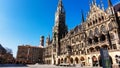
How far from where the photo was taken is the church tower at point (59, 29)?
2896 inches

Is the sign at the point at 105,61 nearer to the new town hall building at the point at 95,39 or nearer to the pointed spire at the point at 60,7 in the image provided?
the new town hall building at the point at 95,39

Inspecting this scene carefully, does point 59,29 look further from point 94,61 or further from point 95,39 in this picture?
point 94,61

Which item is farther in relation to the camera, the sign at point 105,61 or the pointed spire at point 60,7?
the pointed spire at point 60,7

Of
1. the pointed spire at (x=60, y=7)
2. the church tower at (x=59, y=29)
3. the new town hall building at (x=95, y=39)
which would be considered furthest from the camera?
the pointed spire at (x=60, y=7)

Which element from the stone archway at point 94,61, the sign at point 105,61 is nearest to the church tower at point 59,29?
the stone archway at point 94,61

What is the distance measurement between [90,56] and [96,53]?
320 centimetres

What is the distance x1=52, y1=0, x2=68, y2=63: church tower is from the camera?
73.6 metres

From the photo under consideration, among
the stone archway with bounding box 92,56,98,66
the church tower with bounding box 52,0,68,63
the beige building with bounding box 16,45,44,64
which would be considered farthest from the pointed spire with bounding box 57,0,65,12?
the stone archway with bounding box 92,56,98,66

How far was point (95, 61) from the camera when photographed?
44.3 metres

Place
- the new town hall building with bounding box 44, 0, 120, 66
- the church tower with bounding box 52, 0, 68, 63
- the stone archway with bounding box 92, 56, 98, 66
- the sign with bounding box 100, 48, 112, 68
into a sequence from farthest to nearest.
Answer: the church tower with bounding box 52, 0, 68, 63 → the stone archway with bounding box 92, 56, 98, 66 → the new town hall building with bounding box 44, 0, 120, 66 → the sign with bounding box 100, 48, 112, 68

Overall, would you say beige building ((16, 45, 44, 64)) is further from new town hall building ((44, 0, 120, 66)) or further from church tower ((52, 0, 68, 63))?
new town hall building ((44, 0, 120, 66))

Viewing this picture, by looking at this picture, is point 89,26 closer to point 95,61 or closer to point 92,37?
point 92,37

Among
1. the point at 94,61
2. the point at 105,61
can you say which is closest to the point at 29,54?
the point at 94,61

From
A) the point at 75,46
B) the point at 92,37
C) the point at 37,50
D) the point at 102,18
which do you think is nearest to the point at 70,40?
the point at 75,46
